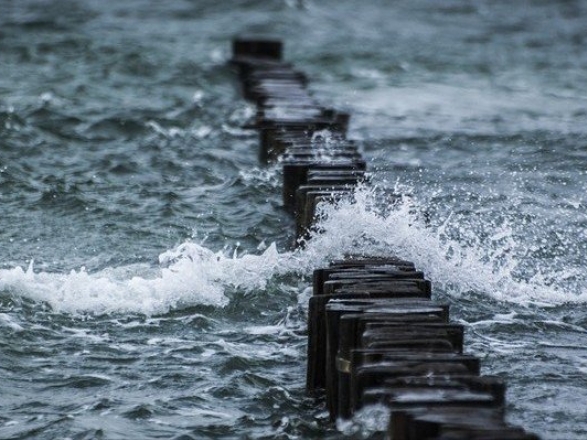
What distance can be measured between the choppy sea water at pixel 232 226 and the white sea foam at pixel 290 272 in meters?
0.02

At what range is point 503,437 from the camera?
22.2ft

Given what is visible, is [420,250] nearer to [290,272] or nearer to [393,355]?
[290,272]

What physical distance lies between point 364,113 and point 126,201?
244 inches

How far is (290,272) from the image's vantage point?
39.6ft

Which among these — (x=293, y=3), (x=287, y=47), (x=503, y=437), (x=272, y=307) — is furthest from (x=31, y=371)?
(x=293, y=3)

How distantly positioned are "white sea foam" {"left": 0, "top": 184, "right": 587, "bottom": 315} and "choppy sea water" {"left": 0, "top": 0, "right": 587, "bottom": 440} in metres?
0.02

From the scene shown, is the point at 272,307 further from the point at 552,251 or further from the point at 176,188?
the point at 176,188

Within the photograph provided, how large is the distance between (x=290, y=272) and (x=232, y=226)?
2023 mm

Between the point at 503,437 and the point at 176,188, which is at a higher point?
the point at 503,437

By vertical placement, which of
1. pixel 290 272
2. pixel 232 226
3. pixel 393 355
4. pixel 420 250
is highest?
pixel 393 355

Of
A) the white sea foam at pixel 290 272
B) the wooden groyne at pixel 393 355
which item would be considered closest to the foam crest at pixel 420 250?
the white sea foam at pixel 290 272

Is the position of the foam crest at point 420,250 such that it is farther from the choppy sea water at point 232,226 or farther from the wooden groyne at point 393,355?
the wooden groyne at point 393,355

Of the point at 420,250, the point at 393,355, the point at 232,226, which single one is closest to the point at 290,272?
the point at 420,250

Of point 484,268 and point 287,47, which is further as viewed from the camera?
point 287,47
